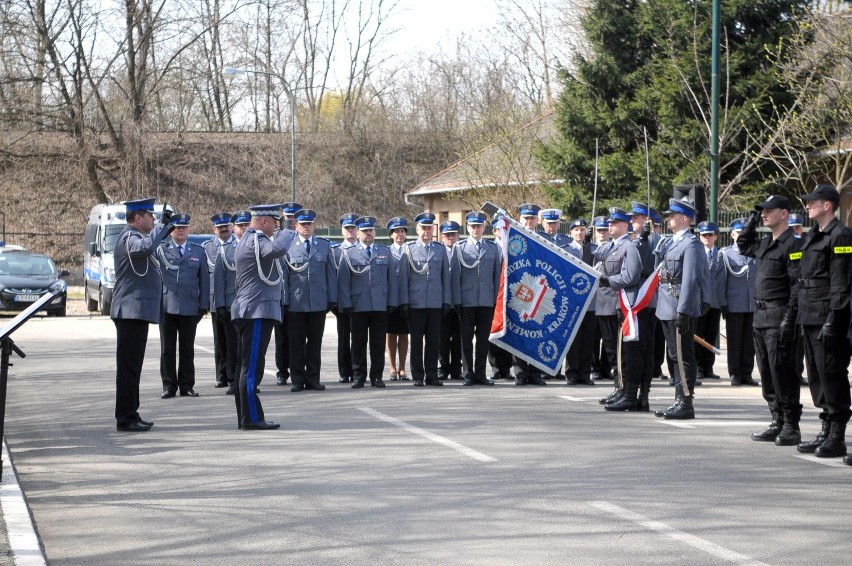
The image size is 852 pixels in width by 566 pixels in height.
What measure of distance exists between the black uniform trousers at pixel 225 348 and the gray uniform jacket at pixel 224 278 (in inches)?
7.6

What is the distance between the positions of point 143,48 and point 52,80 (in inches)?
175

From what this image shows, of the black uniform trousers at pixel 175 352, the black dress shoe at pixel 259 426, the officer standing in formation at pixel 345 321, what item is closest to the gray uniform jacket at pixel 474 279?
the officer standing in formation at pixel 345 321

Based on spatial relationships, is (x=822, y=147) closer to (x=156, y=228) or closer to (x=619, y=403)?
(x=619, y=403)

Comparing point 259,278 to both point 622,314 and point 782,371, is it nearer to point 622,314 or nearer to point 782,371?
point 622,314

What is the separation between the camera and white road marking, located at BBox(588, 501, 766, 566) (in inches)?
251

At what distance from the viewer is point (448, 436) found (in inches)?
416

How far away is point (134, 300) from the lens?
11180 mm

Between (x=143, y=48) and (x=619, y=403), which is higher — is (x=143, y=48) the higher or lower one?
the higher one

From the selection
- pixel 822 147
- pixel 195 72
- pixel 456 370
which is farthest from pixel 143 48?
pixel 456 370

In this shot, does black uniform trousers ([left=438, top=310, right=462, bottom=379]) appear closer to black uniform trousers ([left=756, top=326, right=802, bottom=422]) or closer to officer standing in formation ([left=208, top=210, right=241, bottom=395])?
officer standing in formation ([left=208, top=210, right=241, bottom=395])

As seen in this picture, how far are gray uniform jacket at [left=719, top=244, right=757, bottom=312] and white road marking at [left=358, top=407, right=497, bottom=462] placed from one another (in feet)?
20.7

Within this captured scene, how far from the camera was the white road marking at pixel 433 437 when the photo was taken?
949cm

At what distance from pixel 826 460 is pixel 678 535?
3.37 m

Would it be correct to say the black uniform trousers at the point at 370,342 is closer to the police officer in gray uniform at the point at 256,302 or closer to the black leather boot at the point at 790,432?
the police officer in gray uniform at the point at 256,302
